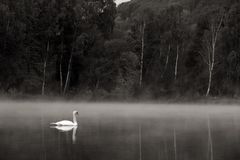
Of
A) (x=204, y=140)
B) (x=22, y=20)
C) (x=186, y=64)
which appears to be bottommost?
(x=204, y=140)

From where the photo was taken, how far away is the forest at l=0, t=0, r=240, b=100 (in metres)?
59.6

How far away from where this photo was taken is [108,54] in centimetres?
6388

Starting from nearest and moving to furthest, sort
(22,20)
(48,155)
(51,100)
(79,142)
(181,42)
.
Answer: (48,155) → (79,142) → (51,100) → (22,20) → (181,42)

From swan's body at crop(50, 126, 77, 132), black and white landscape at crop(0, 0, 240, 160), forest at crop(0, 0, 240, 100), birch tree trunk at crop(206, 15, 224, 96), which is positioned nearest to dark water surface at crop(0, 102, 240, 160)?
swan's body at crop(50, 126, 77, 132)

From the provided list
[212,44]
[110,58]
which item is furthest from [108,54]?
[212,44]

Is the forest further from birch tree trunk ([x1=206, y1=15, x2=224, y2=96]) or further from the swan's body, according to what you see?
the swan's body

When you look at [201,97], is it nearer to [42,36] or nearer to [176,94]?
[176,94]

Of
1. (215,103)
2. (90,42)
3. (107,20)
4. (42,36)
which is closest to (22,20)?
(42,36)

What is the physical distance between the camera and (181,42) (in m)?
66.6

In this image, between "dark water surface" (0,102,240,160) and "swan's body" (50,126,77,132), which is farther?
"swan's body" (50,126,77,132)

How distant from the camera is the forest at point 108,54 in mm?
59594

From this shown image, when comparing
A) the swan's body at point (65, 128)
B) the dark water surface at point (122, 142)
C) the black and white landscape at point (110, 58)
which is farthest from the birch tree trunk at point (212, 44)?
the swan's body at point (65, 128)

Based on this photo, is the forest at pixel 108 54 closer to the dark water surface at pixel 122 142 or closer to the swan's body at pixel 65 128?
the swan's body at pixel 65 128

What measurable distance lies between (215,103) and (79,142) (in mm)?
38385
